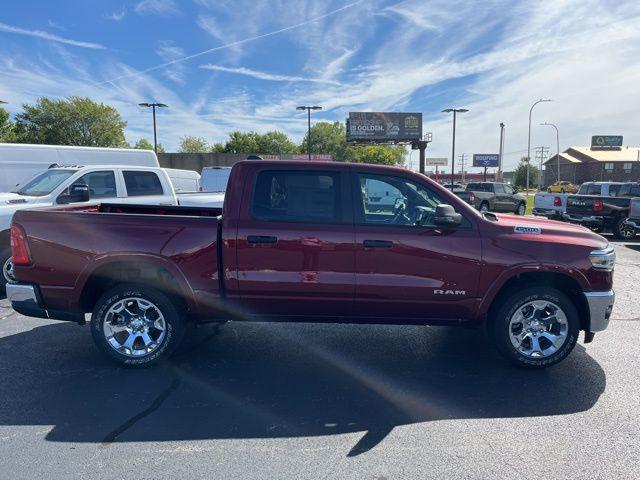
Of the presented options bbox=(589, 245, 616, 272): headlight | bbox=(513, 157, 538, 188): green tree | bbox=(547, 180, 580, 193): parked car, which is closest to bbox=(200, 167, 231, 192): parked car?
bbox=(589, 245, 616, 272): headlight

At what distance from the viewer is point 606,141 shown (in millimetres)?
91562

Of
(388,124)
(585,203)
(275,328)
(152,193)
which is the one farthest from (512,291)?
(388,124)

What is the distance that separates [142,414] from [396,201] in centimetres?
281

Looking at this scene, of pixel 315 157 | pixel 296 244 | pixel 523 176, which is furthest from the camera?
pixel 523 176

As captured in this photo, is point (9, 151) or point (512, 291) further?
point (9, 151)

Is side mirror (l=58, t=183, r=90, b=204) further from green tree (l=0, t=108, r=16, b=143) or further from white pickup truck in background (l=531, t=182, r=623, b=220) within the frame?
→ green tree (l=0, t=108, r=16, b=143)

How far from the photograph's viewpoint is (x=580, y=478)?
261 centimetres

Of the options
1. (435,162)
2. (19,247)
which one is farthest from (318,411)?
(435,162)

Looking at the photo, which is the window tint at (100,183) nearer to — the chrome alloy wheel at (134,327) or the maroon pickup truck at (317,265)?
the maroon pickup truck at (317,265)

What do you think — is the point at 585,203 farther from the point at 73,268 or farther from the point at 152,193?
the point at 73,268

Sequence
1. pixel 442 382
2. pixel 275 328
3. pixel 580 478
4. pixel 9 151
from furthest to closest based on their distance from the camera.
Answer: pixel 9 151 < pixel 275 328 < pixel 442 382 < pixel 580 478

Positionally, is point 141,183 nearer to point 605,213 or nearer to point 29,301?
point 29,301

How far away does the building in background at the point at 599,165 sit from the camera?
78.6m

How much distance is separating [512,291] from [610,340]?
1.80 metres
